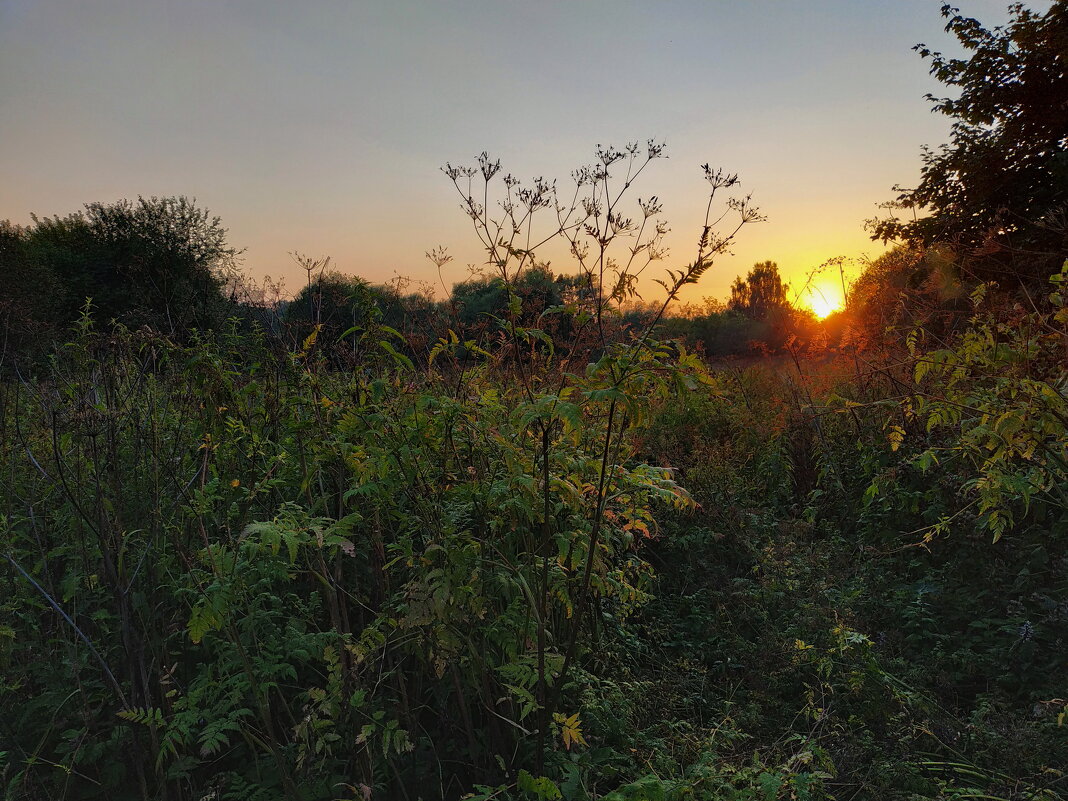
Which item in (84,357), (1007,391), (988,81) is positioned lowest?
(1007,391)

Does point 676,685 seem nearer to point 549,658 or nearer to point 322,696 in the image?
point 549,658

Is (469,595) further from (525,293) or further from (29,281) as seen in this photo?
(29,281)

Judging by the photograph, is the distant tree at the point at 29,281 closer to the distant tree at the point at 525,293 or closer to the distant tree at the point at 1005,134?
the distant tree at the point at 525,293

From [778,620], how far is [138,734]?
Result: 3531mm

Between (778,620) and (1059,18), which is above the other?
(1059,18)

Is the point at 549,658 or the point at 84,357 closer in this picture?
the point at 549,658

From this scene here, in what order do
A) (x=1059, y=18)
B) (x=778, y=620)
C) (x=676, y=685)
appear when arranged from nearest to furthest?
(x=676, y=685), (x=778, y=620), (x=1059, y=18)

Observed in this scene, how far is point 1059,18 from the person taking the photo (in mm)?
12852

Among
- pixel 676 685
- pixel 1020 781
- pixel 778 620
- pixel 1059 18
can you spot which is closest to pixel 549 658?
pixel 676 685

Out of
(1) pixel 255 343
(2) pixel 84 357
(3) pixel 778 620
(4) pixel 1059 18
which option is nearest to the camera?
(2) pixel 84 357

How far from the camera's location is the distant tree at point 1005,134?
518 inches

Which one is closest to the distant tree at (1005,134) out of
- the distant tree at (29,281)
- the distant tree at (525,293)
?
the distant tree at (525,293)

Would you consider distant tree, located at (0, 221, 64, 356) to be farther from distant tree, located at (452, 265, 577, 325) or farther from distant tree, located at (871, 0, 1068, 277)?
distant tree, located at (871, 0, 1068, 277)

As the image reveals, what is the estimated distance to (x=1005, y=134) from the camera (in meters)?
14.0
